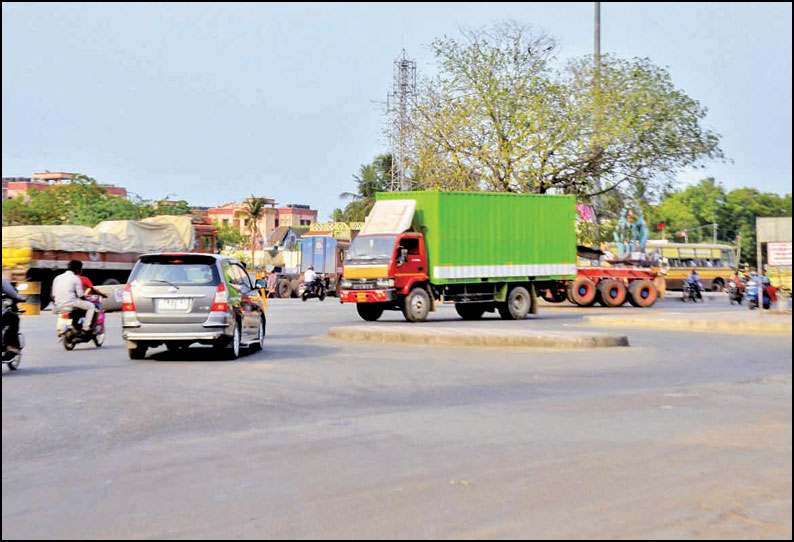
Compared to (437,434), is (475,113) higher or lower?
higher

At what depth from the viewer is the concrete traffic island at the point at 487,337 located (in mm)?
18431

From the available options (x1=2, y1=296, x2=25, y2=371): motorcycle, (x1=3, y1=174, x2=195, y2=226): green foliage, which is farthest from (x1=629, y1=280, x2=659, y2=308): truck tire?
(x1=3, y1=174, x2=195, y2=226): green foliage

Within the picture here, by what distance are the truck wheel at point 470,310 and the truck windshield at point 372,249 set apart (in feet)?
12.9

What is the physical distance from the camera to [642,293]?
132ft

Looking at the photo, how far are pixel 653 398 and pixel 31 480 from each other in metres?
6.44

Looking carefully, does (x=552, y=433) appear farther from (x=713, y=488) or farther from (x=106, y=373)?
(x=106, y=373)

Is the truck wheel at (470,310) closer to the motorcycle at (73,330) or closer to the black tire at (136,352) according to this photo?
the motorcycle at (73,330)

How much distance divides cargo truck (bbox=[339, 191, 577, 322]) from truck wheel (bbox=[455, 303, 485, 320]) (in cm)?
3

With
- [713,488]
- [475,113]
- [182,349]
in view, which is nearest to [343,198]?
[475,113]

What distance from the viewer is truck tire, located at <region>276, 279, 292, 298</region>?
176ft

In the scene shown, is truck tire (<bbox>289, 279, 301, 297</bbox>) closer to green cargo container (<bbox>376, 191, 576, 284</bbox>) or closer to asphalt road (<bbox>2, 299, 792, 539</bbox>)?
green cargo container (<bbox>376, 191, 576, 284</bbox>)

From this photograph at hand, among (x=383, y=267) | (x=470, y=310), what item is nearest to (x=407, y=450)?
(x=383, y=267)

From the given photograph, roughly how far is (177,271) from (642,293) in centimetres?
2677

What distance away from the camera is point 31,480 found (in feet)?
24.3
